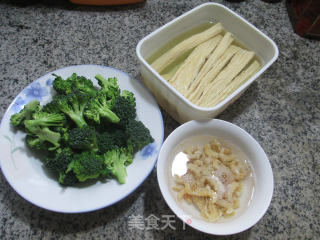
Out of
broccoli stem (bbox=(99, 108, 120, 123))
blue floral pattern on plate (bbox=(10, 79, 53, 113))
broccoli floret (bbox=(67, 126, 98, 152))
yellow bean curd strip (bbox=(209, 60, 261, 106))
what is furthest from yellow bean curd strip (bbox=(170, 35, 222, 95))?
blue floral pattern on plate (bbox=(10, 79, 53, 113))

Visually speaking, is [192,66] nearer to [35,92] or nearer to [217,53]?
[217,53]

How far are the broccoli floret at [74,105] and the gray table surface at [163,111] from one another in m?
0.31

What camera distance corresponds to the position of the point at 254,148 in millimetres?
863

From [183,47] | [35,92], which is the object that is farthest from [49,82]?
[183,47]

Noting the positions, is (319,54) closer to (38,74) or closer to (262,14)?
(262,14)

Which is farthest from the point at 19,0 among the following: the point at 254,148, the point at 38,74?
the point at 254,148

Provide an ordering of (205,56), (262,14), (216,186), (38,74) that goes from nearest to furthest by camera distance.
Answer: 1. (216,186)
2. (205,56)
3. (38,74)
4. (262,14)

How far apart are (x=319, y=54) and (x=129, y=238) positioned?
122 centimetres

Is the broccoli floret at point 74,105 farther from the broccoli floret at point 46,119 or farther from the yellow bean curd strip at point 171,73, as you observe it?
the yellow bean curd strip at point 171,73

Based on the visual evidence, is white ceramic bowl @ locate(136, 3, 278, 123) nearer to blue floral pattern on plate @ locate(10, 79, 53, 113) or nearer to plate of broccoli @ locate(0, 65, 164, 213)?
plate of broccoli @ locate(0, 65, 164, 213)

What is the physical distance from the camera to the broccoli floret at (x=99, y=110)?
87cm

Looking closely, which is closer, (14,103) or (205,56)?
(14,103)

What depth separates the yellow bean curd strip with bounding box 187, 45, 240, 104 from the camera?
0.97 meters

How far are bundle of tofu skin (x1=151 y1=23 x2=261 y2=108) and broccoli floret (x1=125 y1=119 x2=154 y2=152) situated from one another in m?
0.21
